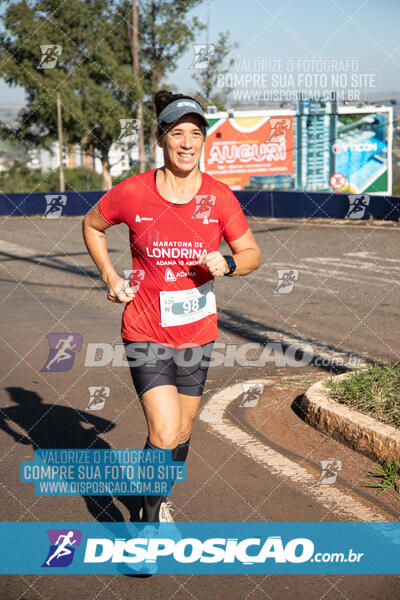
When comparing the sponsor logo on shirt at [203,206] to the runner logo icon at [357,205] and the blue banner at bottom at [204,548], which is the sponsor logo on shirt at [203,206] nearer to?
the blue banner at bottom at [204,548]

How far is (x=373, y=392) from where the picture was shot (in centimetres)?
545

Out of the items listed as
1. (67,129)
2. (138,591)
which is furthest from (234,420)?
(67,129)

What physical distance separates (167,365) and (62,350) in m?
4.77

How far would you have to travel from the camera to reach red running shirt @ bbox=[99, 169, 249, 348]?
12.4ft

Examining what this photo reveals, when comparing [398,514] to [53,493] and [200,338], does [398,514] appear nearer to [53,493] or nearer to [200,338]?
[200,338]

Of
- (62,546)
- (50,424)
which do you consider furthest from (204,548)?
(50,424)

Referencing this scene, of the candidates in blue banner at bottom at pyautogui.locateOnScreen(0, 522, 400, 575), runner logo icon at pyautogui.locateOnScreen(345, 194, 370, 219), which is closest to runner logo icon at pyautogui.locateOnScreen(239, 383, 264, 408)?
blue banner at bottom at pyautogui.locateOnScreen(0, 522, 400, 575)

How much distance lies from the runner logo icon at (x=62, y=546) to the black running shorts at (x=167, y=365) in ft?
2.86

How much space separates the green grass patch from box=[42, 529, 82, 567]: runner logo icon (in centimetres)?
217

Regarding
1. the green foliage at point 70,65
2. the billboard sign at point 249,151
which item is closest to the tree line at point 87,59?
the green foliage at point 70,65

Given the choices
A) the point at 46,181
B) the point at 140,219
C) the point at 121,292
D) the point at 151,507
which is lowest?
the point at 46,181

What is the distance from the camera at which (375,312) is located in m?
10.0

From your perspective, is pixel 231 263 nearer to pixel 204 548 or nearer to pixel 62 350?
pixel 204 548

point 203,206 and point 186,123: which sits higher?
point 186,123
